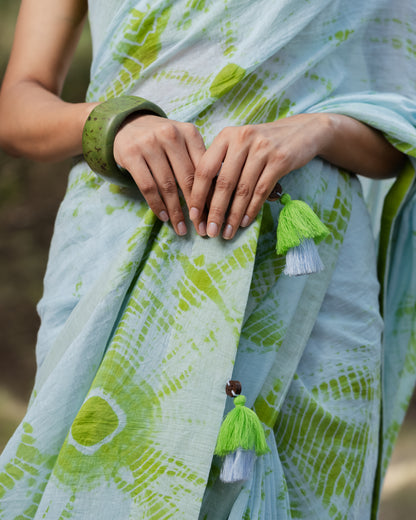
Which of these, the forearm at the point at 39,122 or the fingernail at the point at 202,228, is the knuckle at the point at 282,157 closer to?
the fingernail at the point at 202,228

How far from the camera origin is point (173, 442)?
52cm

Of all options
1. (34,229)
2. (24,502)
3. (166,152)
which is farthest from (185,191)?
(34,229)

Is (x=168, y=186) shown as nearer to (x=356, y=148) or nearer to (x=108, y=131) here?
(x=108, y=131)

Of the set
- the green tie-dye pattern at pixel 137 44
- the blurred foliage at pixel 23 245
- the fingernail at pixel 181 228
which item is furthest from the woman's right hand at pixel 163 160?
the blurred foliage at pixel 23 245

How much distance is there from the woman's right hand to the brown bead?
0.46ft

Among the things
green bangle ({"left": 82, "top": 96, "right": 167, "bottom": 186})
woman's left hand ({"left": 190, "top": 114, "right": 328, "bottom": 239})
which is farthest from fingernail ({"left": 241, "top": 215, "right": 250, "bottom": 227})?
green bangle ({"left": 82, "top": 96, "right": 167, "bottom": 186})

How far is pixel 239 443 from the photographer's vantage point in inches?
19.7

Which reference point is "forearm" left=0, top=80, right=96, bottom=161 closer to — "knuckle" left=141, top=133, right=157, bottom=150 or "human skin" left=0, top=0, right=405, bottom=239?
"human skin" left=0, top=0, right=405, bottom=239

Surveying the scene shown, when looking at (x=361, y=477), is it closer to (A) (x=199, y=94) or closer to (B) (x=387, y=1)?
(A) (x=199, y=94)

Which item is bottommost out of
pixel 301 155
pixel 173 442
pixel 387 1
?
pixel 173 442

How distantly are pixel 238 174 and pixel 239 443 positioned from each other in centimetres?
22

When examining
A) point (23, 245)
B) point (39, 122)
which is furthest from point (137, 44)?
point (23, 245)

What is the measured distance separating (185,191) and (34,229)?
A: 39.7 inches

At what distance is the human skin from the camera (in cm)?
54
